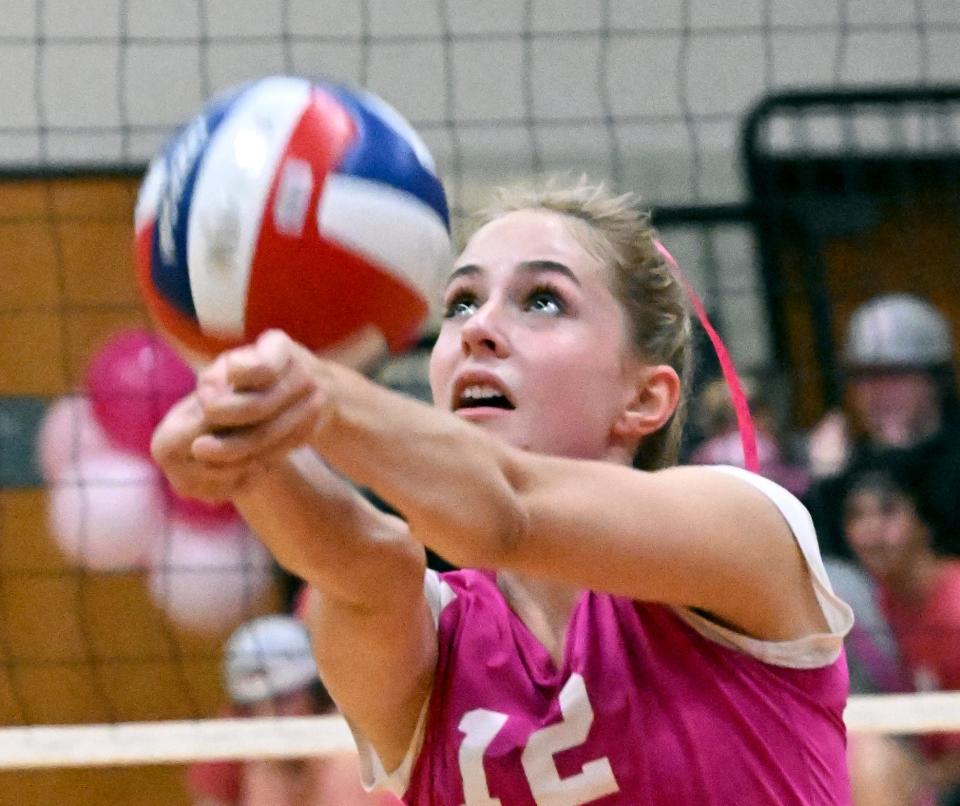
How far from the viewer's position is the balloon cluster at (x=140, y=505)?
173 inches

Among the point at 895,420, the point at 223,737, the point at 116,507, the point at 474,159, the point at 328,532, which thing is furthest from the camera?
the point at 474,159

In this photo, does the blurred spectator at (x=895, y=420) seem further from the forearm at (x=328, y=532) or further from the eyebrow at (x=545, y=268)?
the forearm at (x=328, y=532)

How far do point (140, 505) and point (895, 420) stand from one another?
6.32 feet

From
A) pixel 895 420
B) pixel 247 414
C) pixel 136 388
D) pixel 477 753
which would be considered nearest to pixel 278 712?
pixel 136 388

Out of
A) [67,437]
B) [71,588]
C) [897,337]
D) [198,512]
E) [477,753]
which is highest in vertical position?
[477,753]

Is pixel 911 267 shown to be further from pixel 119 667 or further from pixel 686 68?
pixel 119 667

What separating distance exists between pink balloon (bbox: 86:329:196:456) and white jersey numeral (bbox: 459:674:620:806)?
2.73m

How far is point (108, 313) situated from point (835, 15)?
2496 millimetres

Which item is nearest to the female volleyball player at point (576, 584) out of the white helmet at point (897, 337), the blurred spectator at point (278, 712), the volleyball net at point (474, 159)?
the blurred spectator at point (278, 712)

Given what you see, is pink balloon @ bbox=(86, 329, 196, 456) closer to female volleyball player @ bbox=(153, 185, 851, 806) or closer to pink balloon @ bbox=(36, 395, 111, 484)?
pink balloon @ bbox=(36, 395, 111, 484)

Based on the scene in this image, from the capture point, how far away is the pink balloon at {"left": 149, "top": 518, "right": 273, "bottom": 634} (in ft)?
14.5

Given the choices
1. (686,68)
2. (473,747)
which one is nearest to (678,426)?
(473,747)

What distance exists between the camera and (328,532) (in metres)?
1.72

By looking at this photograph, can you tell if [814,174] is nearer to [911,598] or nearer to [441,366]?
[911,598]
